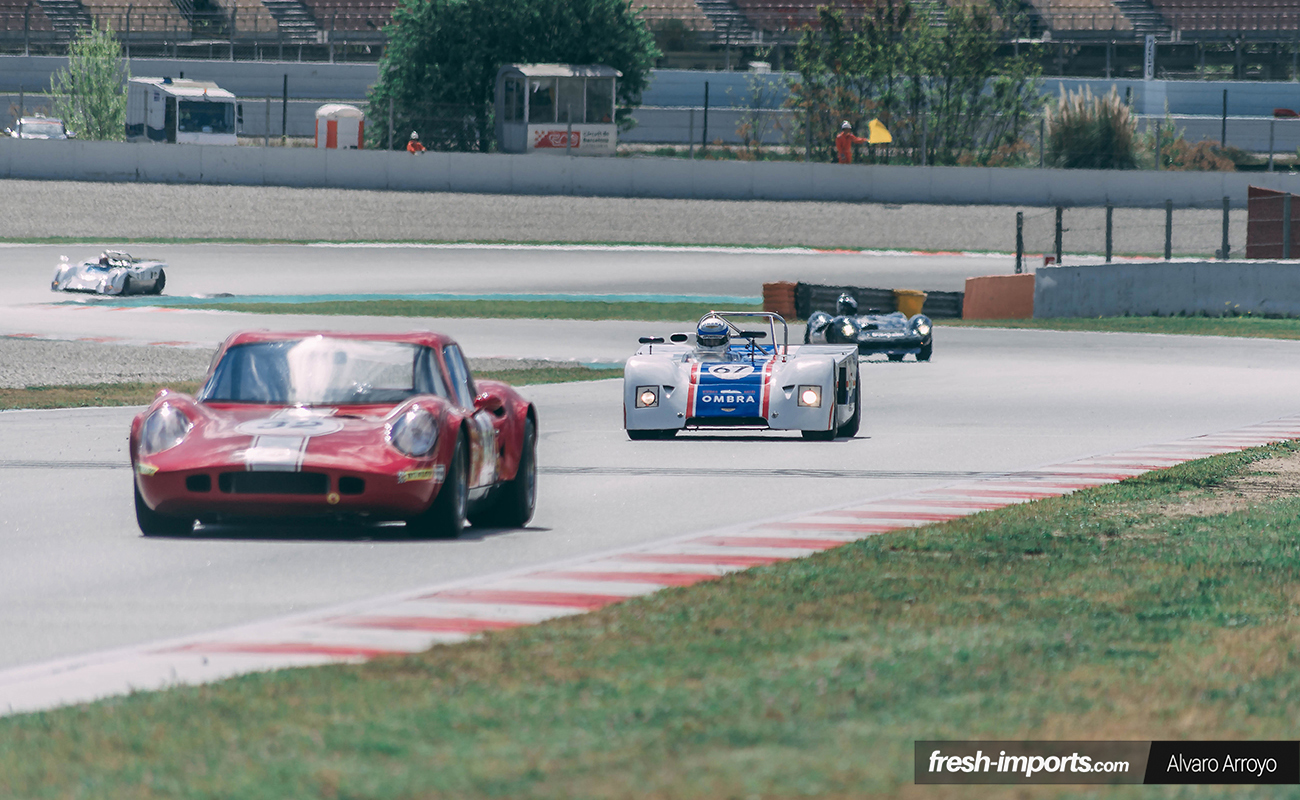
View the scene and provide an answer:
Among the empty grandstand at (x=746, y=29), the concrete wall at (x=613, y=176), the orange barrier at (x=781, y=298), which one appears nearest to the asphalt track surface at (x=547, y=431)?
the orange barrier at (x=781, y=298)

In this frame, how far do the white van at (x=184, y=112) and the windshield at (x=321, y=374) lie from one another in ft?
147

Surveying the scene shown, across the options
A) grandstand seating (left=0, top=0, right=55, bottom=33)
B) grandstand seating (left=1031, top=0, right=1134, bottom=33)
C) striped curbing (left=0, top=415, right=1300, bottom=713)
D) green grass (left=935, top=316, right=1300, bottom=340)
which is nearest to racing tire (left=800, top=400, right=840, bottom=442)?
striped curbing (left=0, top=415, right=1300, bottom=713)

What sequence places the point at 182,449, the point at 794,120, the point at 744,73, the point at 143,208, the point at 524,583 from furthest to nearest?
the point at 744,73 < the point at 794,120 < the point at 143,208 < the point at 182,449 < the point at 524,583

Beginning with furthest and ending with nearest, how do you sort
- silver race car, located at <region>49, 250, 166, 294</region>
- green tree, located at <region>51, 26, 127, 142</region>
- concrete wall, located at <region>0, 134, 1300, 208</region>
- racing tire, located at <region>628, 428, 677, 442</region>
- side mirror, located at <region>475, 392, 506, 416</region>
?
green tree, located at <region>51, 26, 127, 142</region>
concrete wall, located at <region>0, 134, 1300, 208</region>
silver race car, located at <region>49, 250, 166, 294</region>
racing tire, located at <region>628, 428, 677, 442</region>
side mirror, located at <region>475, 392, 506, 416</region>

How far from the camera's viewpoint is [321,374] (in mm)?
9461

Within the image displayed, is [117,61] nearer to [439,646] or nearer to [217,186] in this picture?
[217,186]

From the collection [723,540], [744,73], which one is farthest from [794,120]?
[723,540]

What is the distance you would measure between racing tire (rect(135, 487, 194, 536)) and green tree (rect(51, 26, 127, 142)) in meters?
49.5

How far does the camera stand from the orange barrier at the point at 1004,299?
110 ft

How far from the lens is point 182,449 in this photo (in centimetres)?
869

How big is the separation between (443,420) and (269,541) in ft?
3.68

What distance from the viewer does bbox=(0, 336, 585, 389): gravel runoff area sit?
20.2 metres

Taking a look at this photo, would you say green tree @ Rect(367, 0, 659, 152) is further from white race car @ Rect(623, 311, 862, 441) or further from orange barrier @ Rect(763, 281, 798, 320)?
white race car @ Rect(623, 311, 862, 441)

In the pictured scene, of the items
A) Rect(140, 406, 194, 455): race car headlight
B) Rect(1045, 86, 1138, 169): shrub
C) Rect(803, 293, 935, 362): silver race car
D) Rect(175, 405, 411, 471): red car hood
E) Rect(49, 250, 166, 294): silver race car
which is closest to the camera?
Rect(175, 405, 411, 471): red car hood
